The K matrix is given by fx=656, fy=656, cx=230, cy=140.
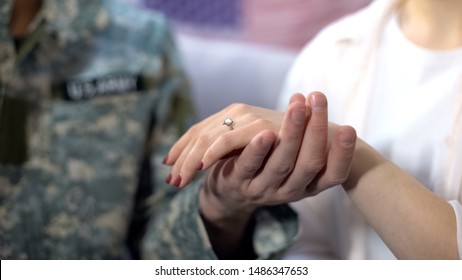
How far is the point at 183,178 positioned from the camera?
51 centimetres

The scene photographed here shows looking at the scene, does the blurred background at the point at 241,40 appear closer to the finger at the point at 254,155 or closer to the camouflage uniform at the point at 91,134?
the camouflage uniform at the point at 91,134

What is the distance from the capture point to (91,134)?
2.36 ft

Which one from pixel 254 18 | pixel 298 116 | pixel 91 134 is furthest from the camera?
pixel 254 18

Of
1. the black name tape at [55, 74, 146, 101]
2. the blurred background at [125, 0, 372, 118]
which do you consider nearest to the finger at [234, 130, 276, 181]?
the black name tape at [55, 74, 146, 101]

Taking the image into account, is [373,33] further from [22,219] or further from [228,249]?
[22,219]

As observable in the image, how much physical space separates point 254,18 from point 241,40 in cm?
4

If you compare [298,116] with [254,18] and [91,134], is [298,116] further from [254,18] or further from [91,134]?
[254,18]

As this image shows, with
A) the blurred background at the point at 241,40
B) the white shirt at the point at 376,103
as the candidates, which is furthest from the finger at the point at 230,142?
the blurred background at the point at 241,40

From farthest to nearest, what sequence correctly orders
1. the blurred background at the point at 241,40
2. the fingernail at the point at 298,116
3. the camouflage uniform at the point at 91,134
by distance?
the blurred background at the point at 241,40
the camouflage uniform at the point at 91,134
the fingernail at the point at 298,116

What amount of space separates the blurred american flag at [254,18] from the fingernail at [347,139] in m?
0.44

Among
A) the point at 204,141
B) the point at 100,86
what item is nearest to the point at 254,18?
the point at 100,86

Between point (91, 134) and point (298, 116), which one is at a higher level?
point (298, 116)

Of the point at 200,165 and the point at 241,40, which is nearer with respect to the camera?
the point at 200,165

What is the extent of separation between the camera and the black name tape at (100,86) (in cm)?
71
